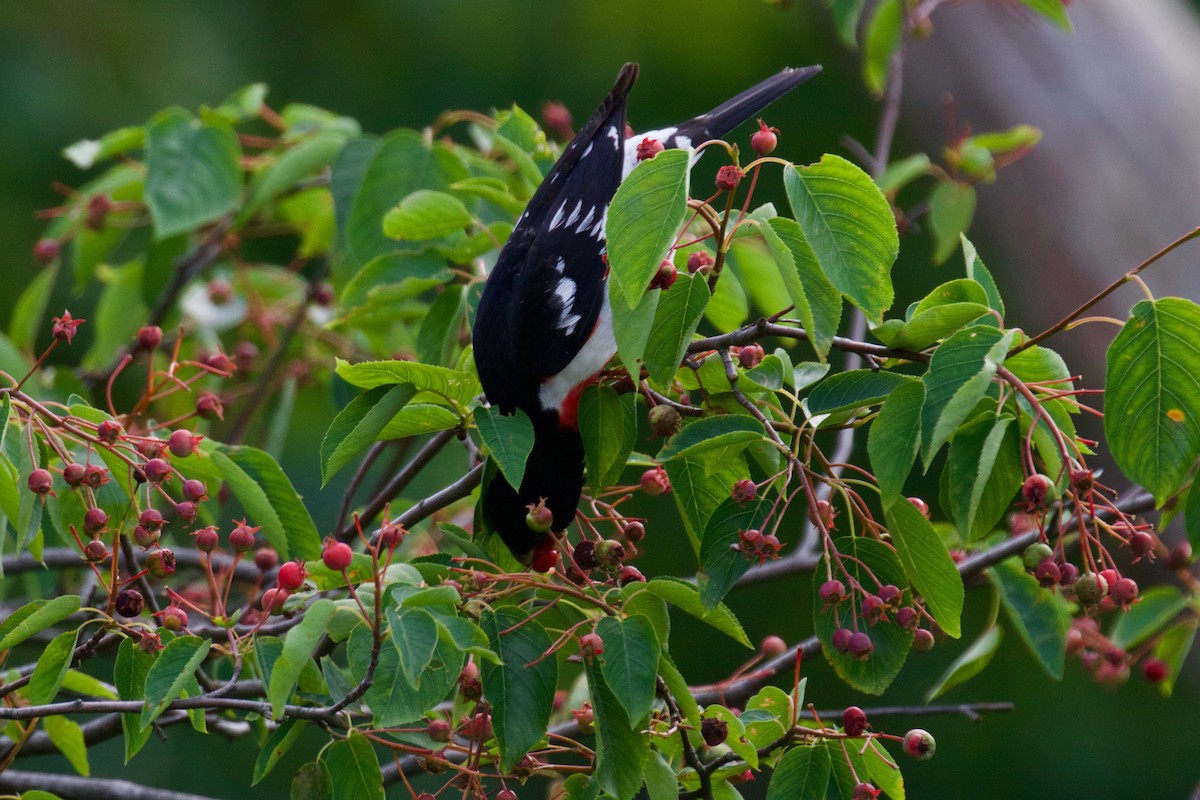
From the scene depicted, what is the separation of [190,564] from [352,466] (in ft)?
5.24

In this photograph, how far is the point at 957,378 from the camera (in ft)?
3.78

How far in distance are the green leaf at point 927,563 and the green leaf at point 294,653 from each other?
0.56 metres

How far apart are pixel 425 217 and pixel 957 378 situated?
90cm

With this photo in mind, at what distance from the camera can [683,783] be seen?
1.37 m

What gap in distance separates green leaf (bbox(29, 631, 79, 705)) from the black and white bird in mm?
511

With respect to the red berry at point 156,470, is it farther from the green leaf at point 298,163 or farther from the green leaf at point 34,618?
the green leaf at point 298,163

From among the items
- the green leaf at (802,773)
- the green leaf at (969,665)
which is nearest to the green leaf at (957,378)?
the green leaf at (802,773)

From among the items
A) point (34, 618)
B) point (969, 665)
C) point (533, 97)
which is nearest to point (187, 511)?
point (34, 618)

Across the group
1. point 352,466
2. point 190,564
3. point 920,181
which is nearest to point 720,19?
point 920,181

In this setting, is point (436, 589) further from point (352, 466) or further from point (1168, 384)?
point (352, 466)

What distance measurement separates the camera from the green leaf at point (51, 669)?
4.16 feet

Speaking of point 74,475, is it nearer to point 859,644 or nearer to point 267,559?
point 267,559

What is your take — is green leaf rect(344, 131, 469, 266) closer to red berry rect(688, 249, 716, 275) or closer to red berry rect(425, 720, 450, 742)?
red berry rect(688, 249, 716, 275)

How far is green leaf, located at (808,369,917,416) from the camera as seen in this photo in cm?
125
